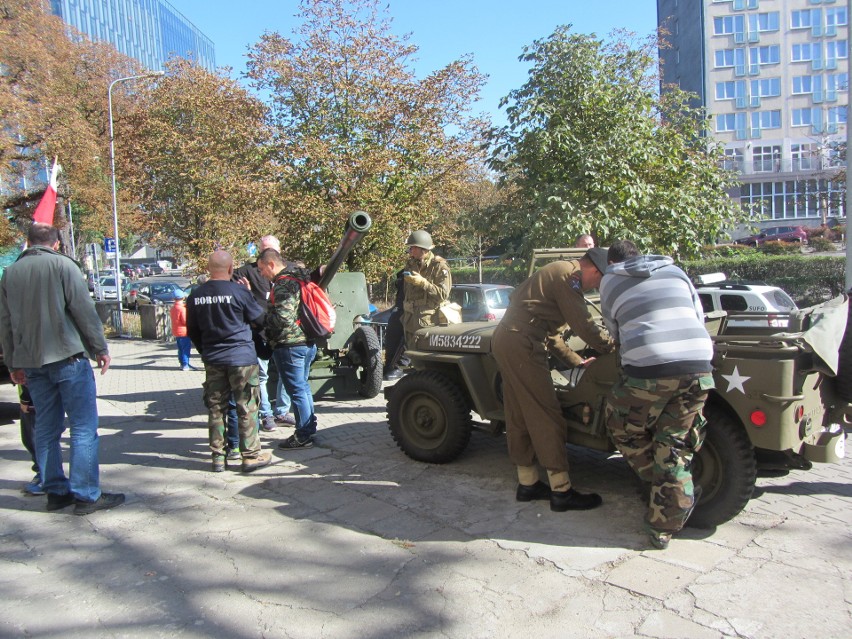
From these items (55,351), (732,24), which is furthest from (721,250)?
(732,24)

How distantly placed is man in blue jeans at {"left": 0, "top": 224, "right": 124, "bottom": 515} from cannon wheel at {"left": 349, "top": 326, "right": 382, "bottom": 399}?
378 centimetres

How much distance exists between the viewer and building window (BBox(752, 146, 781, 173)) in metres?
56.6

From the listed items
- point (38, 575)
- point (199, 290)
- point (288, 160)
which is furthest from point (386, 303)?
point (38, 575)

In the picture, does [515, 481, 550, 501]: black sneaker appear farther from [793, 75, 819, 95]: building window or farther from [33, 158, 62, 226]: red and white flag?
[793, 75, 819, 95]: building window

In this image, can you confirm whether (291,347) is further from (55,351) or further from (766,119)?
(766,119)

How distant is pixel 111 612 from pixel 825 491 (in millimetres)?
4414

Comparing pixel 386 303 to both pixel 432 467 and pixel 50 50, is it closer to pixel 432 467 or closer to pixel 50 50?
pixel 50 50

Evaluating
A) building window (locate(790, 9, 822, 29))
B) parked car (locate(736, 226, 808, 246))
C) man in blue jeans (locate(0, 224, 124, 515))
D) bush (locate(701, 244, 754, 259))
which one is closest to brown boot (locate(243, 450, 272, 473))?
man in blue jeans (locate(0, 224, 124, 515))

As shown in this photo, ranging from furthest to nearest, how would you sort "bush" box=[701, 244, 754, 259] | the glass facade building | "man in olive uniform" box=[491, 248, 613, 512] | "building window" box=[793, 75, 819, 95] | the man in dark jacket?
1. the glass facade building
2. "building window" box=[793, 75, 819, 95]
3. "bush" box=[701, 244, 754, 259]
4. the man in dark jacket
5. "man in olive uniform" box=[491, 248, 613, 512]

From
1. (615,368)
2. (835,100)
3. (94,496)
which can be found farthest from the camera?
(835,100)

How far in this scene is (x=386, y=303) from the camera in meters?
22.6

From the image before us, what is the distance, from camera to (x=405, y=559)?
3668mm

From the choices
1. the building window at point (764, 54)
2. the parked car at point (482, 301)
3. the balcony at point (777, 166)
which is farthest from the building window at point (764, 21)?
the parked car at point (482, 301)

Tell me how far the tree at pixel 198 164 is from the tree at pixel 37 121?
1686 millimetres
